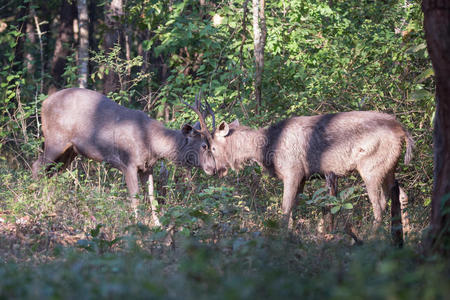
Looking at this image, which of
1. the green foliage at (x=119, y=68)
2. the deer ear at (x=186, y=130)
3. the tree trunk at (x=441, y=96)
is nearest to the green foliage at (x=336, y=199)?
the tree trunk at (x=441, y=96)

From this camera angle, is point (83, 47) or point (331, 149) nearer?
point (331, 149)

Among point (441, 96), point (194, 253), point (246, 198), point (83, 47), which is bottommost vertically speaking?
point (246, 198)

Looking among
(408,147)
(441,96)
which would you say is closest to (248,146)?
(408,147)

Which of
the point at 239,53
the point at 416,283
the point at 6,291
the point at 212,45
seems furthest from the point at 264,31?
the point at 6,291

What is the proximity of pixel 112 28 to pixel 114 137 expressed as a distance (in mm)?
4470

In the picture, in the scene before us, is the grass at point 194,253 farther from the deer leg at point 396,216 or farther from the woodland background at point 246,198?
the deer leg at point 396,216

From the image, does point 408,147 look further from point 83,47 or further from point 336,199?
point 83,47

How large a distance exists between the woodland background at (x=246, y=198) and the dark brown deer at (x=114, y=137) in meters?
0.45

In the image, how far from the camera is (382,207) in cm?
866

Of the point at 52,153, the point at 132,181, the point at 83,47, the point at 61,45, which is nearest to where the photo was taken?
the point at 132,181

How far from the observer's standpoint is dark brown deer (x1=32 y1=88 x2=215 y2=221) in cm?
969

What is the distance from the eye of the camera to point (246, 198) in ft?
34.0

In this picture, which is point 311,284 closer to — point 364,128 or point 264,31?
point 364,128

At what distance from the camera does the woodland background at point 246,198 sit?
354 cm
